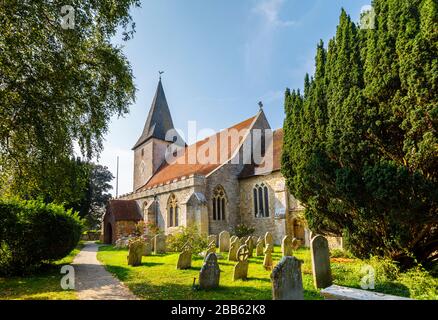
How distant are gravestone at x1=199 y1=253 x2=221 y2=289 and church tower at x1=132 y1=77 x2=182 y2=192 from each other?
23.2 m

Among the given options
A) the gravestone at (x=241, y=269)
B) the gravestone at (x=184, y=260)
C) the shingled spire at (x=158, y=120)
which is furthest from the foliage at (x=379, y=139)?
the shingled spire at (x=158, y=120)

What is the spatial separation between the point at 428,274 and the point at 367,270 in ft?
3.89

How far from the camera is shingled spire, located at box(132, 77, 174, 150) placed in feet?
96.4

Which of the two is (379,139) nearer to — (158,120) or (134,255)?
(134,255)

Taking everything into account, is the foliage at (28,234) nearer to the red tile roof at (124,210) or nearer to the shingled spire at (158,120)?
the red tile roof at (124,210)

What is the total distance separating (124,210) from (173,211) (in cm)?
658

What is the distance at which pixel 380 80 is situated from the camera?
6562 millimetres

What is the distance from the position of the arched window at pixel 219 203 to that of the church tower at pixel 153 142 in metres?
11.7

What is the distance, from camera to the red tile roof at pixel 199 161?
20984 mm

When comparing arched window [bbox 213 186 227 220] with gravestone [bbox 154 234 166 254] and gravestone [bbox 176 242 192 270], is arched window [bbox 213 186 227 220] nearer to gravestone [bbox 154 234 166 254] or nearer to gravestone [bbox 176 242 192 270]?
gravestone [bbox 154 234 166 254]

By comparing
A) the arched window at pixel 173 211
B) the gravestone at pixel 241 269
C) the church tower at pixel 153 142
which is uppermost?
the church tower at pixel 153 142

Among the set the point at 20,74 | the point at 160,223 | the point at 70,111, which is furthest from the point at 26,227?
the point at 160,223

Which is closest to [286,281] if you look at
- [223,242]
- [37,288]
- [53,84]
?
[37,288]

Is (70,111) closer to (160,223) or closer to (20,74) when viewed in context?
(20,74)
